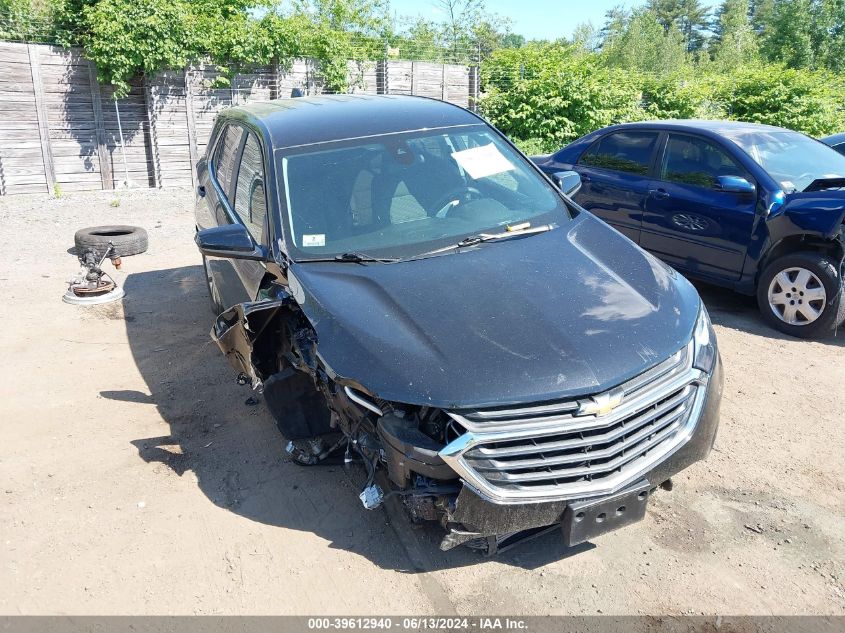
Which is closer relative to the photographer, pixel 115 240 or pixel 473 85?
pixel 115 240

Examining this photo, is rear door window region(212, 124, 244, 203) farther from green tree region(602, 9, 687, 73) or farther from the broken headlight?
green tree region(602, 9, 687, 73)

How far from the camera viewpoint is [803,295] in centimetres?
570

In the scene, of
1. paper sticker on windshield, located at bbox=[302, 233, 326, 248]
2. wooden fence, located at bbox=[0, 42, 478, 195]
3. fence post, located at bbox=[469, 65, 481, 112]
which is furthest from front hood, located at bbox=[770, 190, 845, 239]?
fence post, located at bbox=[469, 65, 481, 112]

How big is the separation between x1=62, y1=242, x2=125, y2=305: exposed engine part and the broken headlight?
567 cm

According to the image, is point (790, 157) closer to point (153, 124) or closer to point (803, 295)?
point (803, 295)

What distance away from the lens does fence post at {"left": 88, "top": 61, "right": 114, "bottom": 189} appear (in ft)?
41.9

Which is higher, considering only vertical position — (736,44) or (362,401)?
(736,44)

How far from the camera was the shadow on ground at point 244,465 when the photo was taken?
336 cm

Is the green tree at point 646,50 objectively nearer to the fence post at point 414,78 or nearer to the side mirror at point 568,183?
the fence post at point 414,78

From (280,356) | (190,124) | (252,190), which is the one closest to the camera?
(280,356)

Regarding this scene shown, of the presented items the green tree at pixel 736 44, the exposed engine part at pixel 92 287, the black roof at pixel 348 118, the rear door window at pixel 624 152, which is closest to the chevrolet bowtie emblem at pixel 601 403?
the black roof at pixel 348 118

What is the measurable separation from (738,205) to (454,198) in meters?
3.16

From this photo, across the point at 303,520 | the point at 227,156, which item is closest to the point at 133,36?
the point at 227,156

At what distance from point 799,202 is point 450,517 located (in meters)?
4.44
